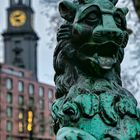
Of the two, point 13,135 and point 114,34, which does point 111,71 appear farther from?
point 13,135

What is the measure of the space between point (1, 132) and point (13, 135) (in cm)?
293

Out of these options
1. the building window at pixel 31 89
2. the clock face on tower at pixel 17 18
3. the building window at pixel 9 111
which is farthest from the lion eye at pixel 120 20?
the clock face on tower at pixel 17 18

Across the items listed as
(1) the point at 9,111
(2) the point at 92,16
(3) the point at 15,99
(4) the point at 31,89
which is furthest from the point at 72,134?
(4) the point at 31,89

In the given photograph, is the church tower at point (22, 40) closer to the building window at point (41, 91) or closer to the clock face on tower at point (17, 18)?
the clock face on tower at point (17, 18)

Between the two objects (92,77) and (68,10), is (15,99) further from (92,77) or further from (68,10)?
(92,77)

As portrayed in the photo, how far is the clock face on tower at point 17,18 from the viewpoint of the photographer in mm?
120025

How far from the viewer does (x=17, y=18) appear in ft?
400

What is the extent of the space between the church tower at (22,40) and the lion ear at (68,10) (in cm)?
9870

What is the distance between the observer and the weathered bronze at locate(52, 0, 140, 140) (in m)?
3.70

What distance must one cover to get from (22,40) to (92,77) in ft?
359

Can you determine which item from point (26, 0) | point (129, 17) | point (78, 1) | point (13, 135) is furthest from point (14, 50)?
point (78, 1)

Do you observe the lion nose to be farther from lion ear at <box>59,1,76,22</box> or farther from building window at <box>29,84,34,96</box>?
building window at <box>29,84,34,96</box>

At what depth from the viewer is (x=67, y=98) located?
3.83 metres

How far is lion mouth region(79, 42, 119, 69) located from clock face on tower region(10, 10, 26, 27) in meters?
115
